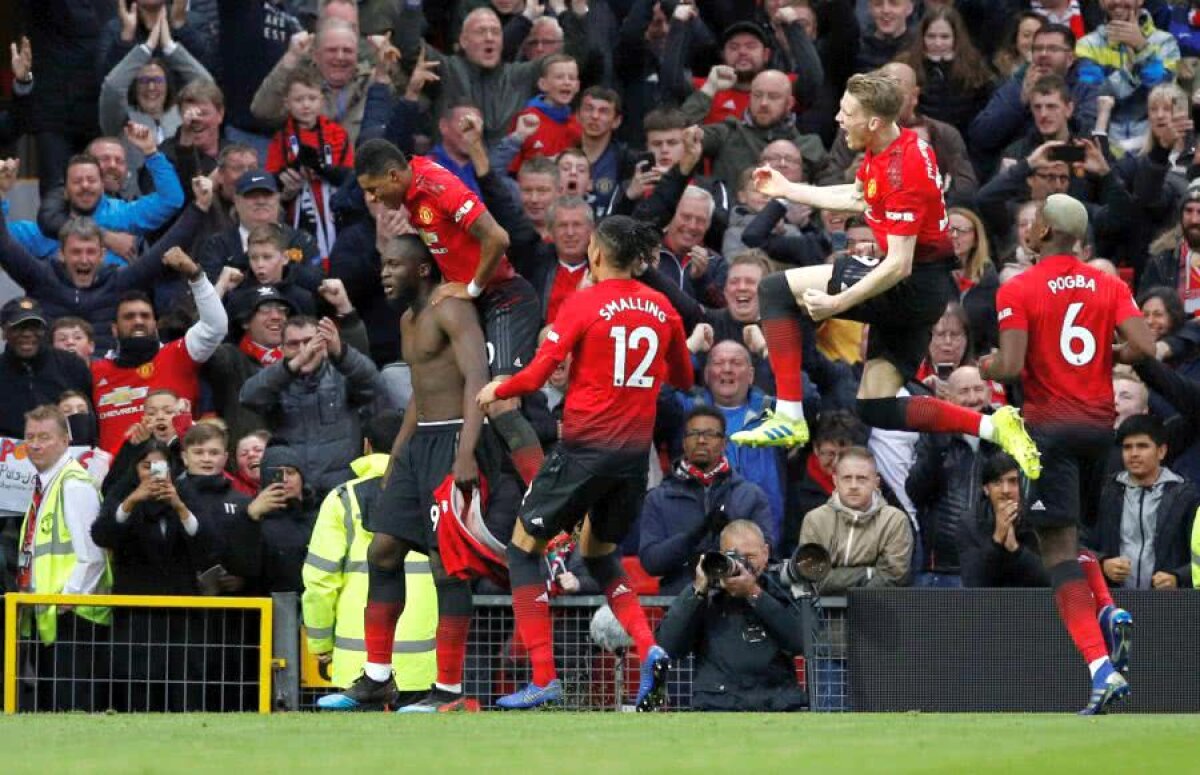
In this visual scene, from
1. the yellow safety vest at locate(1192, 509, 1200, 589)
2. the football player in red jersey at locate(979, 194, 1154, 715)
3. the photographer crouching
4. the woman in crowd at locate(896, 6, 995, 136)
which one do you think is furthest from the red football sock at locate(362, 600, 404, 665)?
the woman in crowd at locate(896, 6, 995, 136)

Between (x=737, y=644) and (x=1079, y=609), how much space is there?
176 centimetres

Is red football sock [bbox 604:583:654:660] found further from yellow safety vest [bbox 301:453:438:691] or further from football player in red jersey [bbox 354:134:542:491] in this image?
yellow safety vest [bbox 301:453:438:691]

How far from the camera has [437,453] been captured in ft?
39.8

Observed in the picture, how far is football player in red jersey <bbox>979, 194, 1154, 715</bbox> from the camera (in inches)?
452

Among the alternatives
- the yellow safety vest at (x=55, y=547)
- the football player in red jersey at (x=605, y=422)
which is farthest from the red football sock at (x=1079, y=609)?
the yellow safety vest at (x=55, y=547)

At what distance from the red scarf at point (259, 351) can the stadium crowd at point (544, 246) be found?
0.03 meters

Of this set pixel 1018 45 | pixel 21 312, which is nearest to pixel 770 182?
pixel 21 312

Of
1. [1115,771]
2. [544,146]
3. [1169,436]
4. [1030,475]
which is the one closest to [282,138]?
[544,146]

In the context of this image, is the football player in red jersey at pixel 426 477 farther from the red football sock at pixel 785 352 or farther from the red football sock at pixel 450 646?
the red football sock at pixel 785 352

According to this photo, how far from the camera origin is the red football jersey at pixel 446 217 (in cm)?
1203

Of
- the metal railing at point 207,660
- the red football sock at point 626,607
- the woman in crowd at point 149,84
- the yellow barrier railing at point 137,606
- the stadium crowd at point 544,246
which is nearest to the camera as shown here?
the red football sock at point 626,607

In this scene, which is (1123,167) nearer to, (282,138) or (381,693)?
(282,138)

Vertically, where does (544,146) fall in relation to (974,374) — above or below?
above

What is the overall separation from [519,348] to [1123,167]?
253 inches
